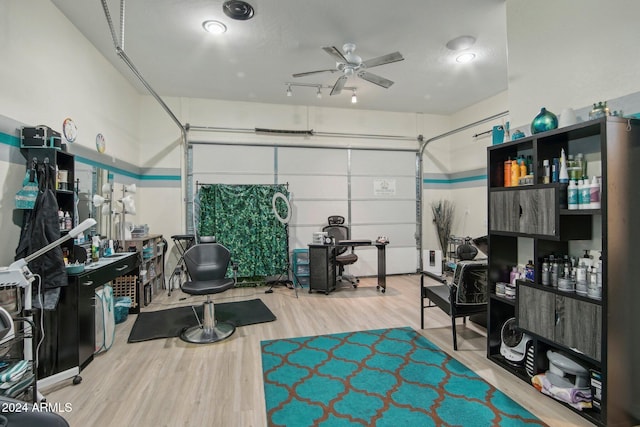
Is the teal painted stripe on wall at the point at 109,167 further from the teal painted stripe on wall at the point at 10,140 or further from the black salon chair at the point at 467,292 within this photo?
the black salon chair at the point at 467,292

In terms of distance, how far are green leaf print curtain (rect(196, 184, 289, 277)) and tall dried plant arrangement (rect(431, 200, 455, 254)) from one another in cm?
332

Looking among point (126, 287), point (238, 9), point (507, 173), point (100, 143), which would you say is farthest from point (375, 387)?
point (100, 143)

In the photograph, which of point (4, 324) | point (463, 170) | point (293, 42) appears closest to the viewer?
point (4, 324)

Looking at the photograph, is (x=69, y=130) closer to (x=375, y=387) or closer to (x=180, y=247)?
(x=180, y=247)

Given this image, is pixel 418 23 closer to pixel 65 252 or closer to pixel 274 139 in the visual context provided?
pixel 274 139

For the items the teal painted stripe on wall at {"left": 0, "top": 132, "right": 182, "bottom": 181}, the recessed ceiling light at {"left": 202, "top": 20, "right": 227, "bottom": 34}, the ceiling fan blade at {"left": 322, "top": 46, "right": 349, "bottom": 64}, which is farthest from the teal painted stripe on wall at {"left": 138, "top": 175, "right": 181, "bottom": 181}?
the ceiling fan blade at {"left": 322, "top": 46, "right": 349, "bottom": 64}

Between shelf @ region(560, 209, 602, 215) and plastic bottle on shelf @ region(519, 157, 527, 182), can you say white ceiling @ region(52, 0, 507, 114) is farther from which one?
shelf @ region(560, 209, 602, 215)

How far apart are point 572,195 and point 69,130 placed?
4.55m

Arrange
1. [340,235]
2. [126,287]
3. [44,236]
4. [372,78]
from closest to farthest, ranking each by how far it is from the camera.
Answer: [44,236] → [372,78] → [126,287] → [340,235]

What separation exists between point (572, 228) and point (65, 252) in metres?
4.16

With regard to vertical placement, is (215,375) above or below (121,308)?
below

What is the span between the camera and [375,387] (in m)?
2.32

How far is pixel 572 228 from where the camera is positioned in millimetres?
2146

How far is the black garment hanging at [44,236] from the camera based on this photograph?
7.53ft
